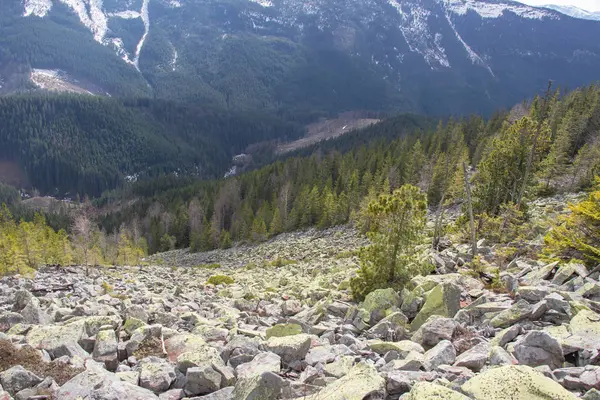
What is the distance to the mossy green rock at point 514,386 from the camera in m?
5.61

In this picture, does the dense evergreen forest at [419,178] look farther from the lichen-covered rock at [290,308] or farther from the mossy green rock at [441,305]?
the lichen-covered rock at [290,308]

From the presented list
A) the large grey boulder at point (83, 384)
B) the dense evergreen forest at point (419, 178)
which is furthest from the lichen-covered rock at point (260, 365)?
the dense evergreen forest at point (419, 178)

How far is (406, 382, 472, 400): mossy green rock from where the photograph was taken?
5543 millimetres

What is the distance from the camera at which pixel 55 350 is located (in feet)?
28.9

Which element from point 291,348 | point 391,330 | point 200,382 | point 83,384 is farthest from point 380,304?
point 83,384

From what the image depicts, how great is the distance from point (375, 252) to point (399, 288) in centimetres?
190

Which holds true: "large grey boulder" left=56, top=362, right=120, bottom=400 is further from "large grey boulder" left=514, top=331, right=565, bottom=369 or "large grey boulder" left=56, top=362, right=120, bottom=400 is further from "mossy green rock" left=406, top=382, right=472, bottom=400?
"large grey boulder" left=514, top=331, right=565, bottom=369

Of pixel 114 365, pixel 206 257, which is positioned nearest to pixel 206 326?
pixel 114 365

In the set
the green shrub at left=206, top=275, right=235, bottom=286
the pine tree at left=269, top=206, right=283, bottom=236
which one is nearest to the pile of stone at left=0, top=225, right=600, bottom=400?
the green shrub at left=206, top=275, right=235, bottom=286

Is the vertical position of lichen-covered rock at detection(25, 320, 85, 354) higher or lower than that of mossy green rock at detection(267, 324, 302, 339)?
higher

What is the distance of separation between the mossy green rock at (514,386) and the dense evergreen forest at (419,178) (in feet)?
66.7

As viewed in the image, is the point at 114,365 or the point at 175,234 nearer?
the point at 114,365

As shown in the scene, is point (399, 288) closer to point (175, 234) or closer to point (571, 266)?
point (571, 266)

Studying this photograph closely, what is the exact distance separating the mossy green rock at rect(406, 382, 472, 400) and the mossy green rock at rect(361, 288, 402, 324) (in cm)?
789
